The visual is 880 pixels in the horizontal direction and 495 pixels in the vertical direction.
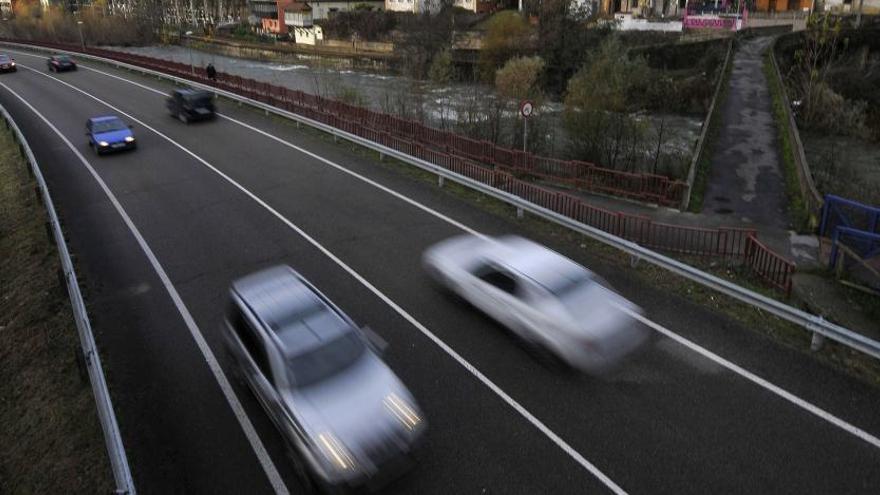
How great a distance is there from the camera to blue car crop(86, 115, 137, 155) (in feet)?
76.4

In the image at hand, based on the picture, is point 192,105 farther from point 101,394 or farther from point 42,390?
point 101,394

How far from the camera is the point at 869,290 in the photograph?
39.5 ft

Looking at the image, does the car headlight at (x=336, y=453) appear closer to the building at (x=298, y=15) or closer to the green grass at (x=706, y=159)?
the green grass at (x=706, y=159)

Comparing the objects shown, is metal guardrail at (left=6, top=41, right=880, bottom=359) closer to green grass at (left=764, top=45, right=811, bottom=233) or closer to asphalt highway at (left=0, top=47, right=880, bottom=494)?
asphalt highway at (left=0, top=47, right=880, bottom=494)

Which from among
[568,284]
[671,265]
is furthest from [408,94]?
[568,284]

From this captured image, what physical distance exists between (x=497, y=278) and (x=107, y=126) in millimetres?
20305

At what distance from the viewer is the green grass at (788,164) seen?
17344mm

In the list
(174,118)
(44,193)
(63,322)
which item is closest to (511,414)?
(63,322)

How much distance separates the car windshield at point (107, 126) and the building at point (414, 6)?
64.8 m

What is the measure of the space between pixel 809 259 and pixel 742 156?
10664 mm

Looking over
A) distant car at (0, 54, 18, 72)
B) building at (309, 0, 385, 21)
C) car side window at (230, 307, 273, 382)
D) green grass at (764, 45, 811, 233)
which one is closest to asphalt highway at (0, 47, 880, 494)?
car side window at (230, 307, 273, 382)

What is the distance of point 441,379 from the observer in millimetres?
9820

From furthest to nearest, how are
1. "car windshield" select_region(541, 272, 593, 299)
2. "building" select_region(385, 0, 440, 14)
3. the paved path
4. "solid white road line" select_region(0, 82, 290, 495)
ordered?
"building" select_region(385, 0, 440, 14)
the paved path
"car windshield" select_region(541, 272, 593, 299)
"solid white road line" select_region(0, 82, 290, 495)

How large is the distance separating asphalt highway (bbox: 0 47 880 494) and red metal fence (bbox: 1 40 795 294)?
156cm
